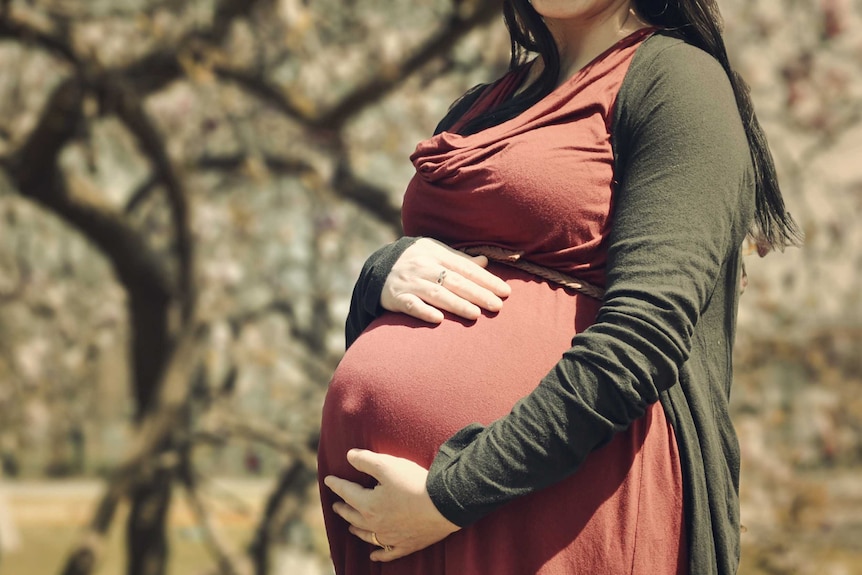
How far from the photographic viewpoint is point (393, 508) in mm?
1405

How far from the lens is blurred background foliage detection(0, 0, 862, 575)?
14.6 feet

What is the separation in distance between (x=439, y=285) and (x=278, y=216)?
15.5 ft

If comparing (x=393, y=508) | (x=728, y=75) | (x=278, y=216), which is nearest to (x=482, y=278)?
(x=393, y=508)

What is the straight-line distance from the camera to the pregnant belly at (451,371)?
4.65 feet

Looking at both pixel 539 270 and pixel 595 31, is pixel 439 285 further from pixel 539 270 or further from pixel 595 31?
pixel 595 31

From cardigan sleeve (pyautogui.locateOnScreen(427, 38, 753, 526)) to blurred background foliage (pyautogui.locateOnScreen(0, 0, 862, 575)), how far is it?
293 cm

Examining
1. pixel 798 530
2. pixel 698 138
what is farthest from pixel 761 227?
pixel 798 530

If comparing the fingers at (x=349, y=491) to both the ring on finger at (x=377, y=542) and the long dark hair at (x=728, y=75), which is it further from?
the long dark hair at (x=728, y=75)

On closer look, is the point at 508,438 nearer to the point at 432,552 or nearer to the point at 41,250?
the point at 432,552

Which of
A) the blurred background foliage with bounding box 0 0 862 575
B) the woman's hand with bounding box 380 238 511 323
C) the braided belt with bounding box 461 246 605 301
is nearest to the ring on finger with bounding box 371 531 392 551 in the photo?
the woman's hand with bounding box 380 238 511 323

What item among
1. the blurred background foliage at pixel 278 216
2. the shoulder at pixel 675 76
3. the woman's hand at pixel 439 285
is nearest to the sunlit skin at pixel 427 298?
the woman's hand at pixel 439 285

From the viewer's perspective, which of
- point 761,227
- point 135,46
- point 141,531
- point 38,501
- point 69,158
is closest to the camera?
point 761,227

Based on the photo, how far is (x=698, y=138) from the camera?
1374 mm

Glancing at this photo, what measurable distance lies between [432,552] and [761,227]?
25.9 inches
